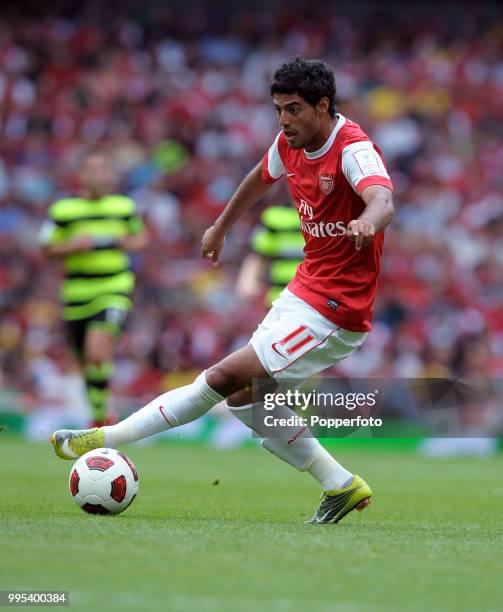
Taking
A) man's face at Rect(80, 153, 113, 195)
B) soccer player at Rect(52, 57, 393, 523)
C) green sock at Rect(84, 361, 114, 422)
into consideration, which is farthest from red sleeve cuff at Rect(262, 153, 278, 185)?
man's face at Rect(80, 153, 113, 195)

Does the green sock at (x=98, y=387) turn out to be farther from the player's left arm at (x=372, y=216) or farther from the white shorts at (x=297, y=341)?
the player's left arm at (x=372, y=216)

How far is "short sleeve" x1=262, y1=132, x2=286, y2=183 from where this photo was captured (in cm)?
673

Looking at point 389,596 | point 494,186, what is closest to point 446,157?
point 494,186

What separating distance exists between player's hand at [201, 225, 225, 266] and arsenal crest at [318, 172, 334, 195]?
93 cm

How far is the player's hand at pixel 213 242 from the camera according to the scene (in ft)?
23.0

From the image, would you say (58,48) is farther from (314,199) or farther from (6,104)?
(314,199)

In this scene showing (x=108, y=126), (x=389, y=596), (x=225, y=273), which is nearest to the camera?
(x=389, y=596)

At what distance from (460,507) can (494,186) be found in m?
12.1

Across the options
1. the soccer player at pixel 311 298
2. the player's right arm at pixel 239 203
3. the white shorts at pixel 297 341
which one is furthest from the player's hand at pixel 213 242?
the white shorts at pixel 297 341

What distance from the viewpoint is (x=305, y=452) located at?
6539 mm

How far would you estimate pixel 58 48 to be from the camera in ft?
67.5

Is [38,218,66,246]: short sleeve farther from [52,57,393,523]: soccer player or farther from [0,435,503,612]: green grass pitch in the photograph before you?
[52,57,393,523]: soccer player

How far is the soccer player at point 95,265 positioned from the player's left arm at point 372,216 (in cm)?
488

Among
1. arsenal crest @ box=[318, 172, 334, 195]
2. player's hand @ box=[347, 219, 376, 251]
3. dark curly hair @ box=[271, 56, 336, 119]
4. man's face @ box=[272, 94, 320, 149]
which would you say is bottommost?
player's hand @ box=[347, 219, 376, 251]
